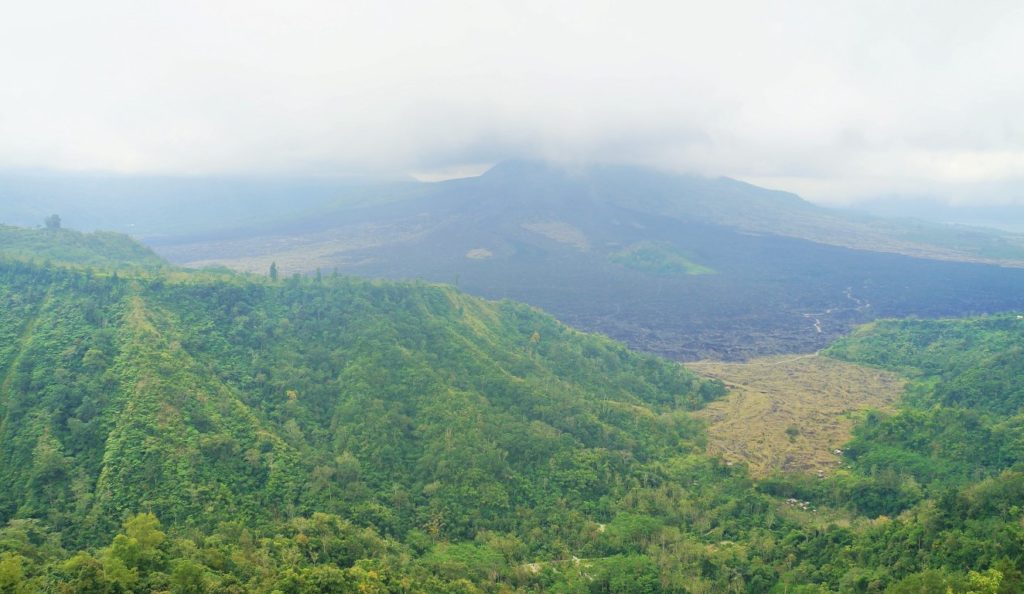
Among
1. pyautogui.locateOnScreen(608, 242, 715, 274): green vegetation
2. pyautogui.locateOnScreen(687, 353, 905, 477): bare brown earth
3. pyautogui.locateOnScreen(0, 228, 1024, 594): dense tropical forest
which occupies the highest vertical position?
pyautogui.locateOnScreen(608, 242, 715, 274): green vegetation

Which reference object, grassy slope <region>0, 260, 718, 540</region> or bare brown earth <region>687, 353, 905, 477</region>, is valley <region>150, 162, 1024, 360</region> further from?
grassy slope <region>0, 260, 718, 540</region>

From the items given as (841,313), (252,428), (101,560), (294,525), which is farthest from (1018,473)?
(841,313)

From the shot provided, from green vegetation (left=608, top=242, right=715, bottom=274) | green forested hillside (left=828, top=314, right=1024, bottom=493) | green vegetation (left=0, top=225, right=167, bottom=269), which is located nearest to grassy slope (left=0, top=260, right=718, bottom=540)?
green forested hillside (left=828, top=314, right=1024, bottom=493)

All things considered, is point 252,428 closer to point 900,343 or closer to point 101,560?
point 101,560

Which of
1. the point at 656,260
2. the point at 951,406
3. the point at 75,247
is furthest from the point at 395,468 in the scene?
the point at 656,260

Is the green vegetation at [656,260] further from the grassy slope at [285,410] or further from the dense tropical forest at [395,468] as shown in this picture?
the grassy slope at [285,410]

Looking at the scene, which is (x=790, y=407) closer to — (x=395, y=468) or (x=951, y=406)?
(x=951, y=406)
